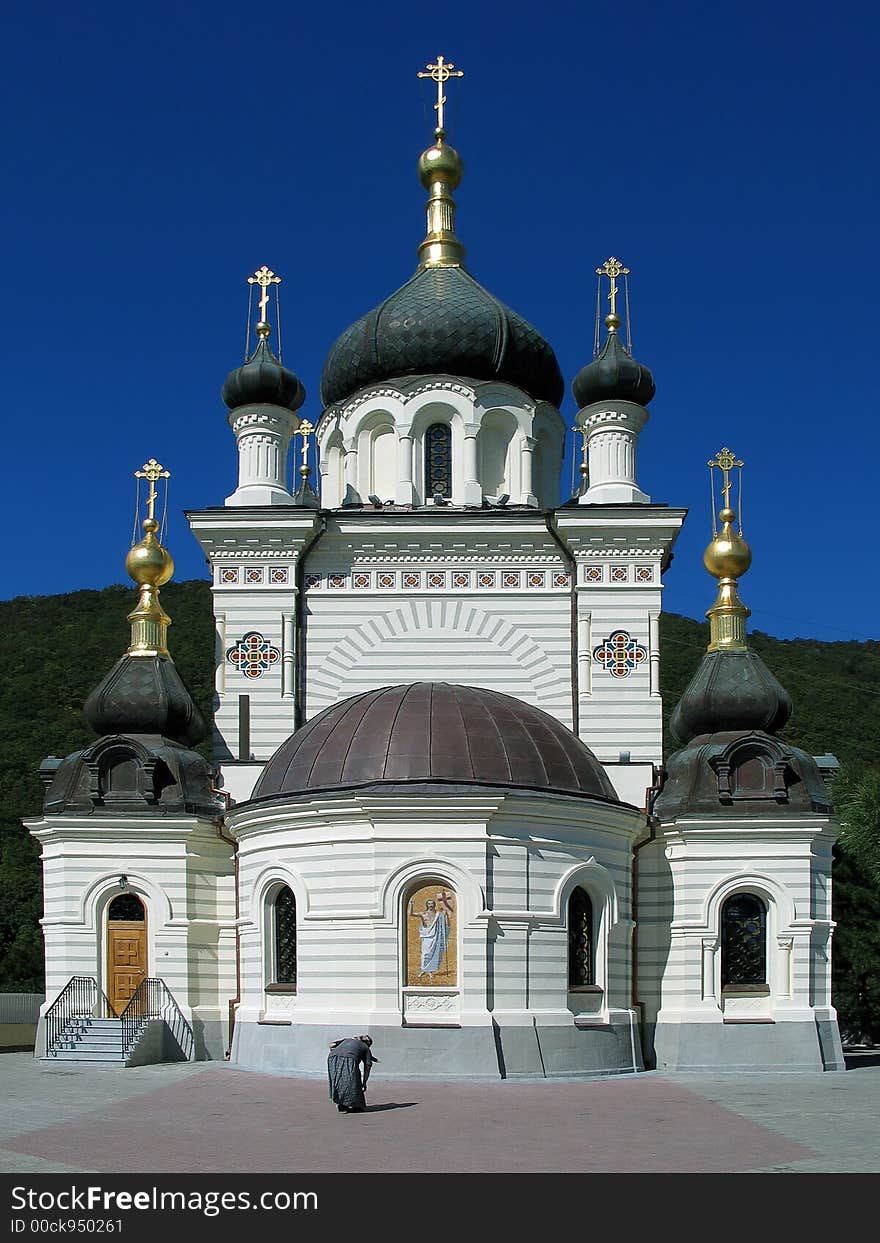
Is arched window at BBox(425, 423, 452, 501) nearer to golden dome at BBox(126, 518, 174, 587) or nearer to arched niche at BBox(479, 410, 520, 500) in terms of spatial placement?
arched niche at BBox(479, 410, 520, 500)

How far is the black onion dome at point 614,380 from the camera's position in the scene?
28.0 m

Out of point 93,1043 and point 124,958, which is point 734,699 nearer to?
point 124,958

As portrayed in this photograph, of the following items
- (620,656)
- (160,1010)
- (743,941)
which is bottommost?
(160,1010)

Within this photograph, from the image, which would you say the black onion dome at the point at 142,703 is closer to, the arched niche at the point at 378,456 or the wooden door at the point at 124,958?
the wooden door at the point at 124,958

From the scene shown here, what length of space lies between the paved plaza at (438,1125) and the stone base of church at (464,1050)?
1.35ft

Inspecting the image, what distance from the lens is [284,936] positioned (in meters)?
21.6

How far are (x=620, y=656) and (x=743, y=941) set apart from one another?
5.48 m

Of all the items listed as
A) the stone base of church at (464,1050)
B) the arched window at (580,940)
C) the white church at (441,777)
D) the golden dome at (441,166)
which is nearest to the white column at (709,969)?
the white church at (441,777)

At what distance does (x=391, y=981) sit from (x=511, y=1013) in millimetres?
1627

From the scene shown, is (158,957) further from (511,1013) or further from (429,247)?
(429,247)

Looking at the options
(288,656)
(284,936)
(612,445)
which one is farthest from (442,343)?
(284,936)

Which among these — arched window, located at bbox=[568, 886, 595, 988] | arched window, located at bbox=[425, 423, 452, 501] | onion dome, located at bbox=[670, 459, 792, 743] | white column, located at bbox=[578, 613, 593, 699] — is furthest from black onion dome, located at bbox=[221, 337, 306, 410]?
arched window, located at bbox=[568, 886, 595, 988]

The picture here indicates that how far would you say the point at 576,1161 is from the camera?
12.1m

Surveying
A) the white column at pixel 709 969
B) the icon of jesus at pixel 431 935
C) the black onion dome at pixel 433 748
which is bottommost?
the white column at pixel 709 969
